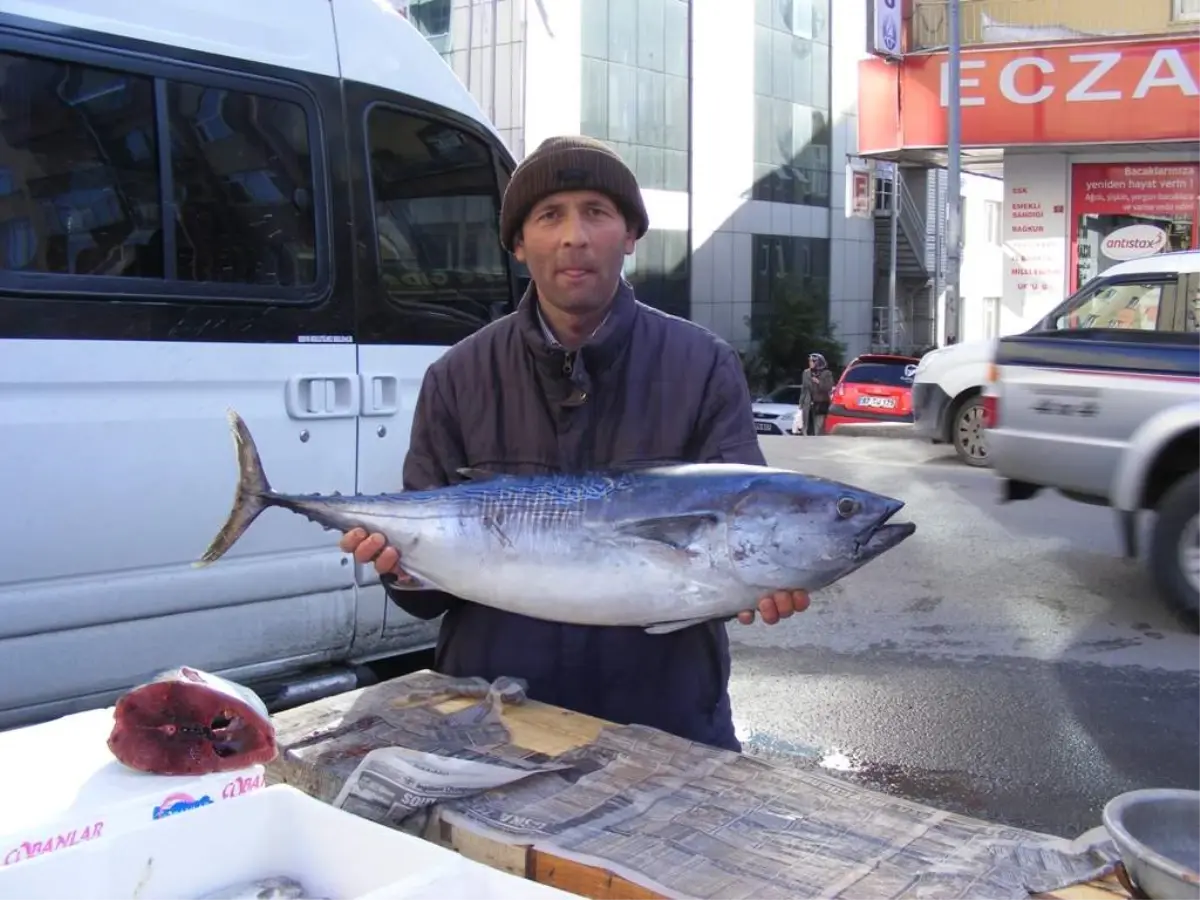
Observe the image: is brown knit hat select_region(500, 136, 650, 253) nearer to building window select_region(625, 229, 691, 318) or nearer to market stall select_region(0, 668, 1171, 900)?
market stall select_region(0, 668, 1171, 900)

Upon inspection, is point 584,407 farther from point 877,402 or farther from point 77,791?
point 877,402

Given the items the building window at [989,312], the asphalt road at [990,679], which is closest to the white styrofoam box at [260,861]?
the asphalt road at [990,679]

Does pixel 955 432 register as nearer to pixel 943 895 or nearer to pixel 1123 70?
pixel 1123 70

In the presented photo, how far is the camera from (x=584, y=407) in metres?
2.49

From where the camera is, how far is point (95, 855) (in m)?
1.59

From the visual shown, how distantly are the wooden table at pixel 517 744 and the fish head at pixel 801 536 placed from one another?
19.7 inches

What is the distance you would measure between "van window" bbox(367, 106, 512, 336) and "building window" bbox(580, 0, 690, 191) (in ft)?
89.8

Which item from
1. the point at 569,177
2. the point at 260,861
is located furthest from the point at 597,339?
the point at 260,861

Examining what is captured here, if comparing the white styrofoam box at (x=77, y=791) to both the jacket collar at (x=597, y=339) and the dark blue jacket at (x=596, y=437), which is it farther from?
the jacket collar at (x=597, y=339)

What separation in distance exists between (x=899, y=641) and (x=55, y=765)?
5688 millimetres

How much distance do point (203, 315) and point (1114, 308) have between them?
8.30 metres

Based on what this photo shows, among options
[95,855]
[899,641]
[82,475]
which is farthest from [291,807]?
[899,641]

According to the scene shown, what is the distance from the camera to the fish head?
2.10 metres

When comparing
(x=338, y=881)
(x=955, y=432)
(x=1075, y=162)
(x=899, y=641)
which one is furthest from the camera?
(x=1075, y=162)
